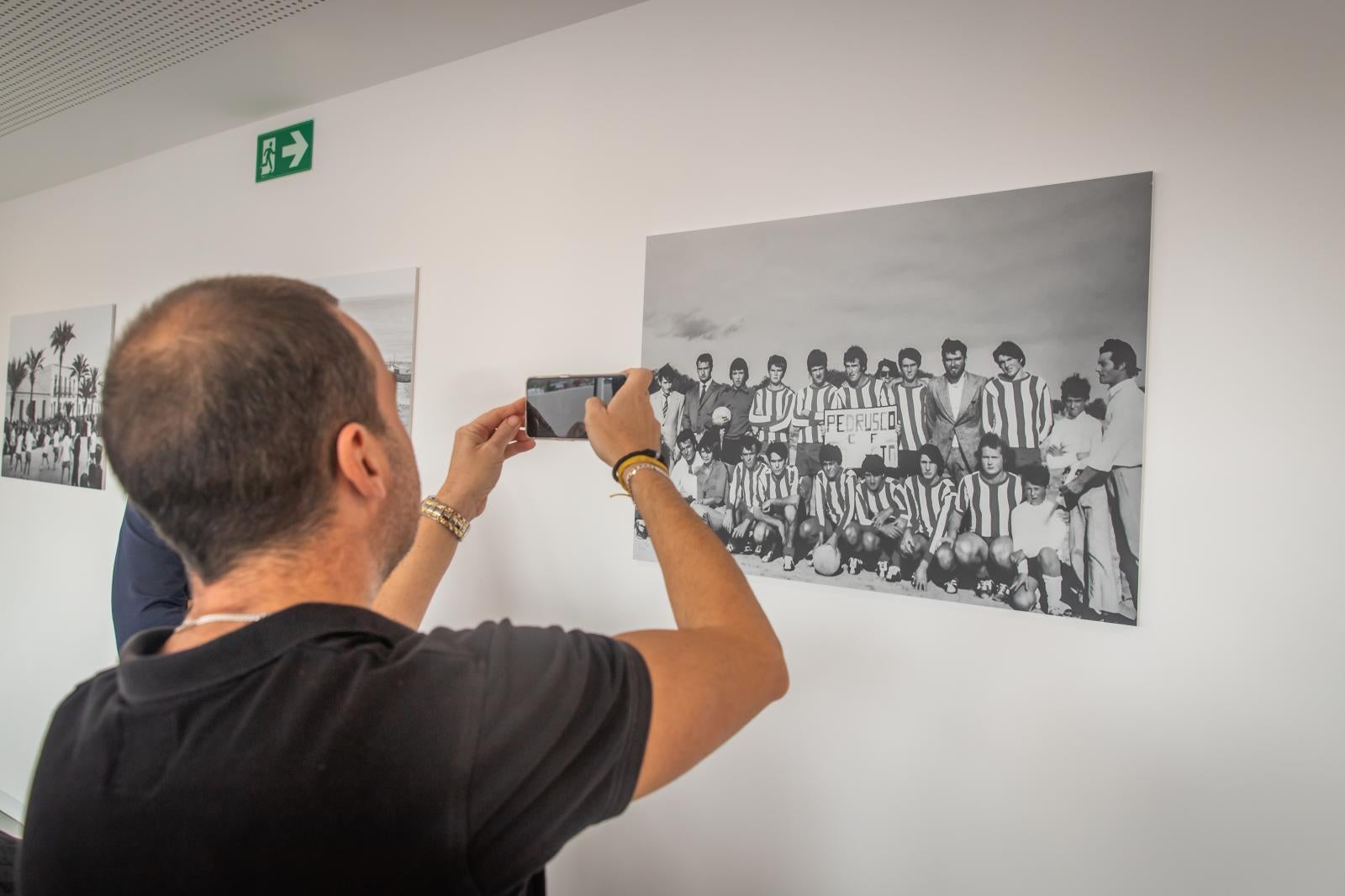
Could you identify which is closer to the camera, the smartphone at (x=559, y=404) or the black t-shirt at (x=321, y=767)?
the black t-shirt at (x=321, y=767)

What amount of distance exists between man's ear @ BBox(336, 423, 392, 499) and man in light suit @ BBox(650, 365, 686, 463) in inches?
38.5

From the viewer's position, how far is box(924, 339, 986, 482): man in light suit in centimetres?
128

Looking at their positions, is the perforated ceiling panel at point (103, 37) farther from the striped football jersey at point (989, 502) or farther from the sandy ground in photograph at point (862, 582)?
the striped football jersey at point (989, 502)

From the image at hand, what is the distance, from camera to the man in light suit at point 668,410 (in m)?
1.62

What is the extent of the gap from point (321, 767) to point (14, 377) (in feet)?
13.4

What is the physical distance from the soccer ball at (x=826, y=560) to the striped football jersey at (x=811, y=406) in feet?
0.75

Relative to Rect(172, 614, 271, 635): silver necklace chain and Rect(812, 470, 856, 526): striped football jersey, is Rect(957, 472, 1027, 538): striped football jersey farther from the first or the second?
Rect(172, 614, 271, 635): silver necklace chain

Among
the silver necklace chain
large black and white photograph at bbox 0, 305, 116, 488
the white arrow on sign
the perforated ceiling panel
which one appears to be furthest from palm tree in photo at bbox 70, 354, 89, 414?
the silver necklace chain

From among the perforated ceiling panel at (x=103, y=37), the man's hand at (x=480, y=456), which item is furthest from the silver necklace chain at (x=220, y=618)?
the perforated ceiling panel at (x=103, y=37)

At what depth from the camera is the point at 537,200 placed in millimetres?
1859

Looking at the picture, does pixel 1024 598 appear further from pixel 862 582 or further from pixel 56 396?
pixel 56 396

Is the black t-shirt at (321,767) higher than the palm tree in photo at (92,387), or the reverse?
the palm tree in photo at (92,387)

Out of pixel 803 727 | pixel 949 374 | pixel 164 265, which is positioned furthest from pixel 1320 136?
pixel 164 265

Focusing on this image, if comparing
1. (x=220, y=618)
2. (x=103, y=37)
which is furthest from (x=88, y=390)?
(x=220, y=618)
